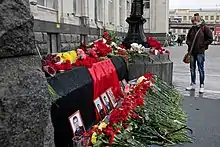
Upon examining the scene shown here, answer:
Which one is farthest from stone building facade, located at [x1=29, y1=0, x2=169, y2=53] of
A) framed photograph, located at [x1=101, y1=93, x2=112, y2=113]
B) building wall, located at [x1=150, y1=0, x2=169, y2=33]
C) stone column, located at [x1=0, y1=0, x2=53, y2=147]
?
building wall, located at [x1=150, y1=0, x2=169, y2=33]

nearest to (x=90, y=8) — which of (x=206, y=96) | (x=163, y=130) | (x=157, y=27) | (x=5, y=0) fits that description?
(x=206, y=96)

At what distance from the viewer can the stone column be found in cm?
175

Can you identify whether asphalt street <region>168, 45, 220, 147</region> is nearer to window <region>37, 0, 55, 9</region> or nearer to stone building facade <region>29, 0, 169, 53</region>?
stone building facade <region>29, 0, 169, 53</region>

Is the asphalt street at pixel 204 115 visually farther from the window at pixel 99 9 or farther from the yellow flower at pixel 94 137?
the window at pixel 99 9

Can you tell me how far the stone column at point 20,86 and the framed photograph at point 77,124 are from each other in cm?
124

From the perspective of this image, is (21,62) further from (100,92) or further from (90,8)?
(90,8)

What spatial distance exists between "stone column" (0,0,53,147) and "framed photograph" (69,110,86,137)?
48.9 inches

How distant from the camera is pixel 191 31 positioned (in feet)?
27.8

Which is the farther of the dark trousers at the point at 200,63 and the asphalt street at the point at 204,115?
the dark trousers at the point at 200,63

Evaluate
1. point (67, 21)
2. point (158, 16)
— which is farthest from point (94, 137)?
point (158, 16)

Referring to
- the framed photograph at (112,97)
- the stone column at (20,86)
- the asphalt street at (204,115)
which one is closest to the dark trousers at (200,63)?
the asphalt street at (204,115)

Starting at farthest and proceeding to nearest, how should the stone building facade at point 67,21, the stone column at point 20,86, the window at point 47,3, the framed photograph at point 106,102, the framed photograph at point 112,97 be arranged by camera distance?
the window at point 47,3, the stone building facade at point 67,21, the framed photograph at point 112,97, the framed photograph at point 106,102, the stone column at point 20,86

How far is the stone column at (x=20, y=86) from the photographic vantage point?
1745 millimetres

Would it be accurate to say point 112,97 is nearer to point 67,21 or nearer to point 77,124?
point 77,124
